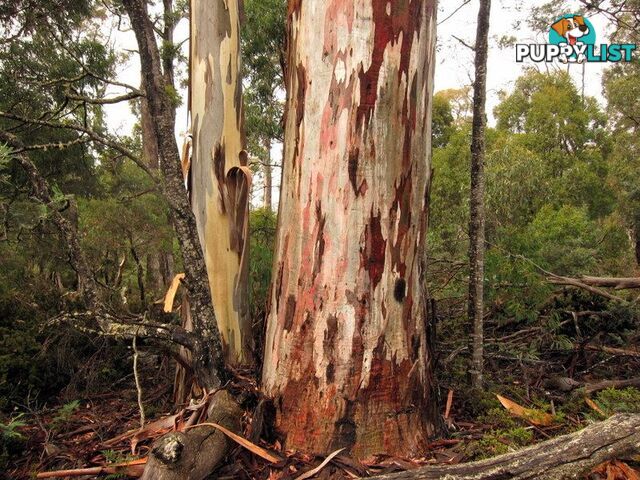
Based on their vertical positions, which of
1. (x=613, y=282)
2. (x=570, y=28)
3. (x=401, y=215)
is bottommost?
(x=613, y=282)

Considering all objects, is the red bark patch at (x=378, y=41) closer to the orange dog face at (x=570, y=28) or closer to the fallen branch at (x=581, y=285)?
the fallen branch at (x=581, y=285)

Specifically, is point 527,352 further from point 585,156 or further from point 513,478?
point 585,156

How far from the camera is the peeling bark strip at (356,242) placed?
1.82 metres

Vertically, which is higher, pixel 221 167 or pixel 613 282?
pixel 221 167

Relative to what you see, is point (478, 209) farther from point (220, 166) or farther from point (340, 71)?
point (220, 166)

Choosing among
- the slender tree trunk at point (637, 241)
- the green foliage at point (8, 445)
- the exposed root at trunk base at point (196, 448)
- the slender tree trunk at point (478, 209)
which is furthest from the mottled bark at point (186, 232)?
the slender tree trunk at point (637, 241)

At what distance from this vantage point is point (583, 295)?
3533mm

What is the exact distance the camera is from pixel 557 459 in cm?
141

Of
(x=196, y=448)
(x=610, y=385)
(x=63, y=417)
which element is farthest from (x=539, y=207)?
(x=196, y=448)

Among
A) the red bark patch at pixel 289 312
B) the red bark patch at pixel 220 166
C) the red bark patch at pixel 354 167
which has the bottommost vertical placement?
the red bark patch at pixel 289 312

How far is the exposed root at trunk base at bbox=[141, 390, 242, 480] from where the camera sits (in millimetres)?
1429

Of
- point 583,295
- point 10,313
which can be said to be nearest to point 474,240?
point 583,295

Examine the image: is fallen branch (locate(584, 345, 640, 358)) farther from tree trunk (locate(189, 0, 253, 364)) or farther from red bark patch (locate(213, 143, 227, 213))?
red bark patch (locate(213, 143, 227, 213))

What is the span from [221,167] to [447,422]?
1.97 meters
